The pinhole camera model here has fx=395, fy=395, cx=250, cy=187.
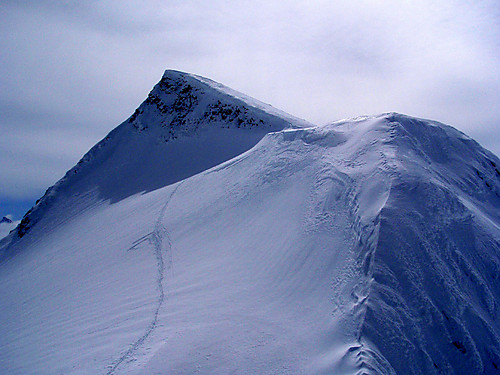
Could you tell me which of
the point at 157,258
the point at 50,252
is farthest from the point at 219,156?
the point at 157,258

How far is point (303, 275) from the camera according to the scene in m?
8.07

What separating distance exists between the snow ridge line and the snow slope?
0.06m

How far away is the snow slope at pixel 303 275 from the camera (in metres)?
6.49

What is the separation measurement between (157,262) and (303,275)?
5298 mm

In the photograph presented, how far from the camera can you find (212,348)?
6.61 metres

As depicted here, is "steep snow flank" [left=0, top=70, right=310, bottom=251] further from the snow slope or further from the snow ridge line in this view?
the snow slope

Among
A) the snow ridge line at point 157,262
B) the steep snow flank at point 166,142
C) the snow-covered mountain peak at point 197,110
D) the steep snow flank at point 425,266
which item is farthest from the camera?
the snow-covered mountain peak at point 197,110

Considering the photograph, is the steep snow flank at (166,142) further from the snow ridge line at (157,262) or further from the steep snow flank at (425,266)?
the steep snow flank at (425,266)

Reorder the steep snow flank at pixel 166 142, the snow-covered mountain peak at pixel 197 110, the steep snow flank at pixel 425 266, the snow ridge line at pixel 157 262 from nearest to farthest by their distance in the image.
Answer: the steep snow flank at pixel 425 266 → the snow ridge line at pixel 157 262 → the steep snow flank at pixel 166 142 → the snow-covered mountain peak at pixel 197 110

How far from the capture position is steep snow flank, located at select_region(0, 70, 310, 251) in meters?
24.1

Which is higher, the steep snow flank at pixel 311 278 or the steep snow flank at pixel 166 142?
the steep snow flank at pixel 166 142

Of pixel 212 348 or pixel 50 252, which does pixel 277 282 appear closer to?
pixel 212 348

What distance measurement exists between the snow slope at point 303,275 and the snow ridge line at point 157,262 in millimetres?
56

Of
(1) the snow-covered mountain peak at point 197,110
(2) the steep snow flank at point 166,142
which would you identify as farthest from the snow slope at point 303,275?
(1) the snow-covered mountain peak at point 197,110
